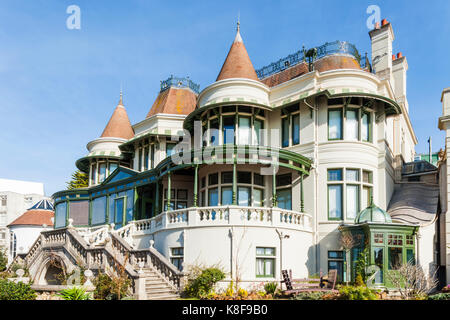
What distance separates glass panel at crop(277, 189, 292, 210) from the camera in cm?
2261

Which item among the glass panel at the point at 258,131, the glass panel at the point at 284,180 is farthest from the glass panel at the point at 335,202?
the glass panel at the point at 258,131

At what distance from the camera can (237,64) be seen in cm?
2511

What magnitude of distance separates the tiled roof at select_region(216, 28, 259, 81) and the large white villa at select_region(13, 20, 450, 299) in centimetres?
8

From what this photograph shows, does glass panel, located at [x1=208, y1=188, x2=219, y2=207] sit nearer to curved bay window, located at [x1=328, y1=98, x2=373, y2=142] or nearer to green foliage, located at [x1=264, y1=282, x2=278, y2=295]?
green foliage, located at [x1=264, y1=282, x2=278, y2=295]

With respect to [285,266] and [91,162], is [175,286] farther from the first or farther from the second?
[91,162]

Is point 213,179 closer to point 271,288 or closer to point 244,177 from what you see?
point 244,177

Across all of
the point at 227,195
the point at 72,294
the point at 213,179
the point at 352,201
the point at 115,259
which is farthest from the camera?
the point at 213,179

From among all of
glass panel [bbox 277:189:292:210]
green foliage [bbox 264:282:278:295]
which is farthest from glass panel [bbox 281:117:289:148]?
green foliage [bbox 264:282:278:295]

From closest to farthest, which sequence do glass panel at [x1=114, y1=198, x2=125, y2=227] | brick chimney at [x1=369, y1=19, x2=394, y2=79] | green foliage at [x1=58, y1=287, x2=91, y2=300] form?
green foliage at [x1=58, y1=287, x2=91, y2=300]
brick chimney at [x1=369, y1=19, x2=394, y2=79]
glass panel at [x1=114, y1=198, x2=125, y2=227]

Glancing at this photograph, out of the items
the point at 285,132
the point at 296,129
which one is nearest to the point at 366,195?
the point at 296,129

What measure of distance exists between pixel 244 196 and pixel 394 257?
A: 7.04 metres

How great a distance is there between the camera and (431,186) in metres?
23.1

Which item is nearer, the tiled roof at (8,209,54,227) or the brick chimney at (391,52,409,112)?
the brick chimney at (391,52,409,112)
